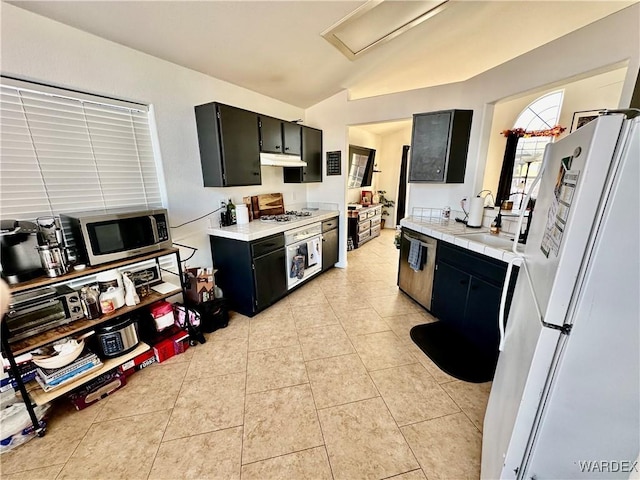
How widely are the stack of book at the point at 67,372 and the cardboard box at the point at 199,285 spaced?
83 centimetres

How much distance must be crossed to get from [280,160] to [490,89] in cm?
232

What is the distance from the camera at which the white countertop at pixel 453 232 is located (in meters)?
1.83

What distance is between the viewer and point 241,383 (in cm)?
185

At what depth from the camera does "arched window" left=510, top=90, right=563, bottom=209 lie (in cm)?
320

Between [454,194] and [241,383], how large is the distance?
293cm

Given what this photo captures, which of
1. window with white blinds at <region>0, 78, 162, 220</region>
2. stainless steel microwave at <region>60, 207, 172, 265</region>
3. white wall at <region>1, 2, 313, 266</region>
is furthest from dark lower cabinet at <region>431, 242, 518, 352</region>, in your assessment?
window with white blinds at <region>0, 78, 162, 220</region>

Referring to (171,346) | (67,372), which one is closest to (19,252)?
(67,372)

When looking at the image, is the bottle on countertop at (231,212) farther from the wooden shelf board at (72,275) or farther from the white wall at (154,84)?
the wooden shelf board at (72,275)

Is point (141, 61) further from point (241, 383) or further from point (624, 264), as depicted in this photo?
point (624, 264)

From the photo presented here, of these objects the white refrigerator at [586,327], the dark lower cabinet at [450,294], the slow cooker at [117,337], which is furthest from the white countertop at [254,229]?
the white refrigerator at [586,327]

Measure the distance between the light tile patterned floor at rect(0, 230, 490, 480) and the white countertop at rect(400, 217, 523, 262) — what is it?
0.98m

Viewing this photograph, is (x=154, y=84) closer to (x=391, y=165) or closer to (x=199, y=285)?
(x=199, y=285)

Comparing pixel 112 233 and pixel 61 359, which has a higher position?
pixel 112 233

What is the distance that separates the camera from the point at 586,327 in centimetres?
68
